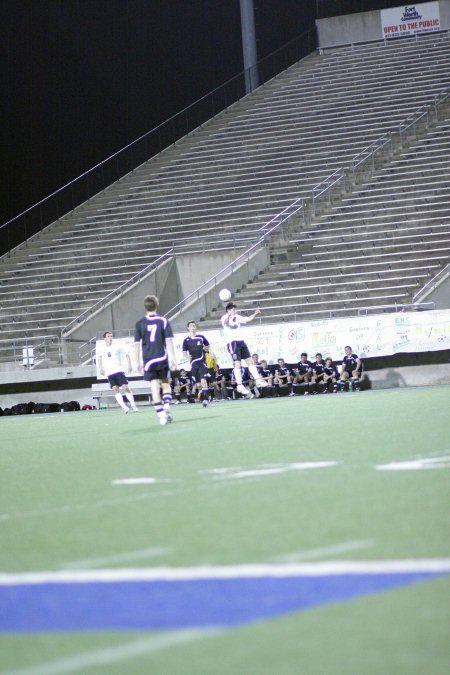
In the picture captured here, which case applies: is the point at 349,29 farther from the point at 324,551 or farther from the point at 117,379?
the point at 324,551

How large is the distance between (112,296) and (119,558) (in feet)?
99.9

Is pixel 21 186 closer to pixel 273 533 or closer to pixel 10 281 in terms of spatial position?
pixel 10 281

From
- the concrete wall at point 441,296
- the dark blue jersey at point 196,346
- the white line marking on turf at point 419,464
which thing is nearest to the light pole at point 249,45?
the concrete wall at point 441,296

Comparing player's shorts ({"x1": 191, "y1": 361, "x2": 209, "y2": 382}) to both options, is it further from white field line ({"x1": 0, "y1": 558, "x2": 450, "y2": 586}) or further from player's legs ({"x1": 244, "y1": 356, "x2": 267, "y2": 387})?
white field line ({"x1": 0, "y1": 558, "x2": 450, "y2": 586})

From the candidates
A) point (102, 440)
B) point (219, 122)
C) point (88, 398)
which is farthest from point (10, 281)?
point (102, 440)

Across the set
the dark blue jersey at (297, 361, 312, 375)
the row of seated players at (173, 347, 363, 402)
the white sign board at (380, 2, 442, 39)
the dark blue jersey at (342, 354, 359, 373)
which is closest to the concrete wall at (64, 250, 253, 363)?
the row of seated players at (173, 347, 363, 402)

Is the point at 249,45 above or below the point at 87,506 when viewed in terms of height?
above

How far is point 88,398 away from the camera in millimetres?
32469

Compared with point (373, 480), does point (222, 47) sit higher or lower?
higher

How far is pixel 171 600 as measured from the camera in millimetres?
4227

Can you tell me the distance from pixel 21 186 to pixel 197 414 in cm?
2400

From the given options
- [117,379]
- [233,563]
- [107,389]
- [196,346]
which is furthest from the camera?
[107,389]

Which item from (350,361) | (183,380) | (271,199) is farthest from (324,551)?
(271,199)

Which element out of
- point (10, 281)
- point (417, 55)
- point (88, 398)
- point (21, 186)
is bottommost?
point (88, 398)
